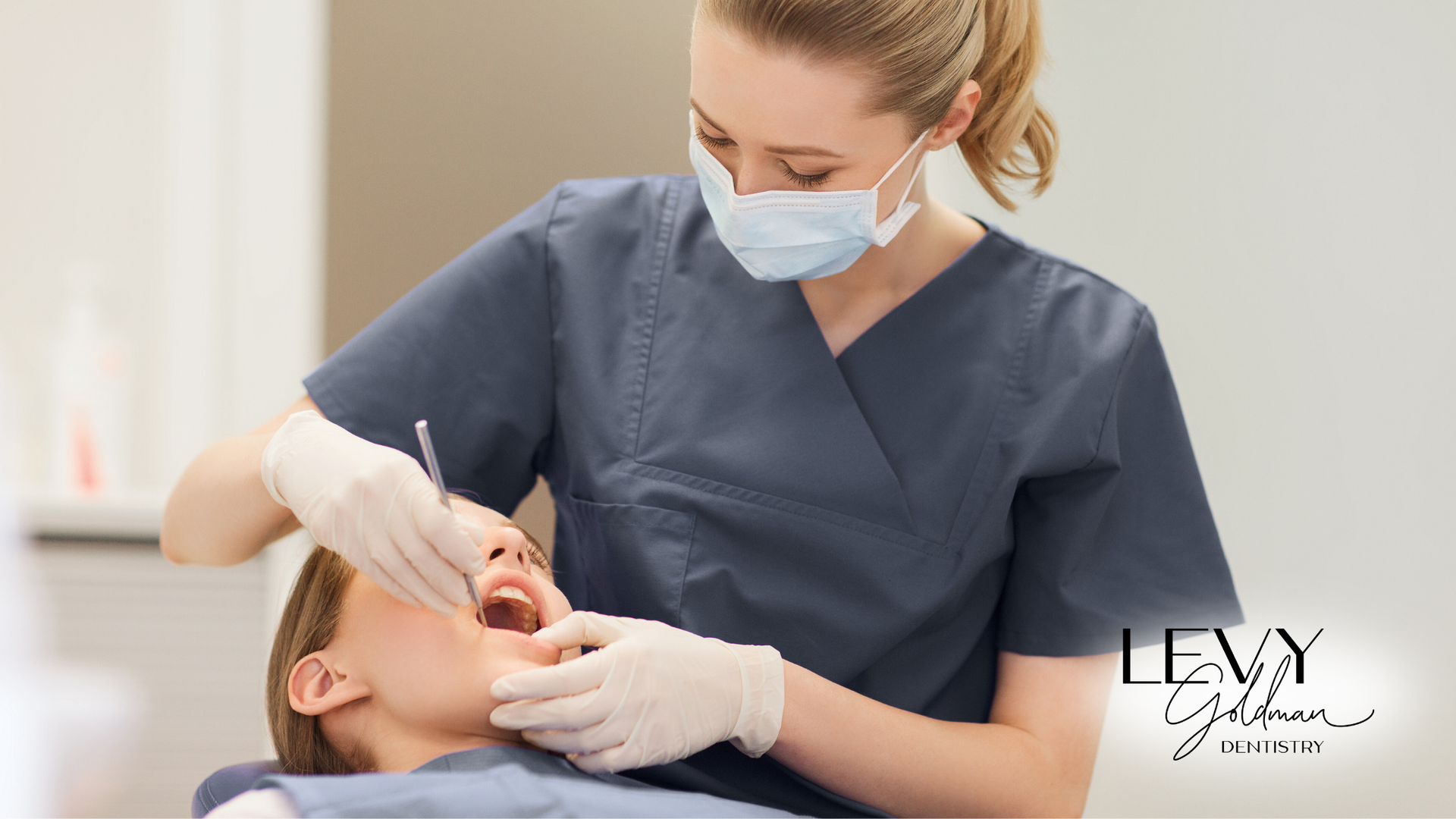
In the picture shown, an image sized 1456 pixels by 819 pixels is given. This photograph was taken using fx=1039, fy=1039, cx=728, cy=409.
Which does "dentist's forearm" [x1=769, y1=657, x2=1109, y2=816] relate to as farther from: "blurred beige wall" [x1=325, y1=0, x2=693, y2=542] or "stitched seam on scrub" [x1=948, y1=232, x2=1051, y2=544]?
"blurred beige wall" [x1=325, y1=0, x2=693, y2=542]

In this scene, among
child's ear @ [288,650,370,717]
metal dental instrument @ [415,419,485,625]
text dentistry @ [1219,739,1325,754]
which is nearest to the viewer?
metal dental instrument @ [415,419,485,625]

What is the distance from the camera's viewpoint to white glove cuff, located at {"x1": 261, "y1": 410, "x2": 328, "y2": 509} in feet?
3.52

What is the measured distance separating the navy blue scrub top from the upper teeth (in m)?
0.10

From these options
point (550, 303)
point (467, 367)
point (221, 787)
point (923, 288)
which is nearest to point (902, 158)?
point (923, 288)

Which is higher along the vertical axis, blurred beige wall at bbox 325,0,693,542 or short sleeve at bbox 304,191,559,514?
blurred beige wall at bbox 325,0,693,542

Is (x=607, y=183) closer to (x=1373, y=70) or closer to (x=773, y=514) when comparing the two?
(x=773, y=514)

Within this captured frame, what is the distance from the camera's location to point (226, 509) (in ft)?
3.79

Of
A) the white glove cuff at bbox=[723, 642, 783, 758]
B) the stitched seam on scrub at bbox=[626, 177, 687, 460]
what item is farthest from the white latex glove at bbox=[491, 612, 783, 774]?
the stitched seam on scrub at bbox=[626, 177, 687, 460]

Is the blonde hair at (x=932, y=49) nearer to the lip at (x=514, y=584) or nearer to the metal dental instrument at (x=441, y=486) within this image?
the metal dental instrument at (x=441, y=486)

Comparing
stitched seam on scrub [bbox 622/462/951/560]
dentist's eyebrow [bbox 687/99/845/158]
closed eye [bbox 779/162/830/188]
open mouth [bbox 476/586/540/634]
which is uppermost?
dentist's eyebrow [bbox 687/99/845/158]

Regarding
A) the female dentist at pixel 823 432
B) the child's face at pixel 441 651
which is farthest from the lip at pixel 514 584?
the female dentist at pixel 823 432

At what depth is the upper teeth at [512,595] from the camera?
1.19m

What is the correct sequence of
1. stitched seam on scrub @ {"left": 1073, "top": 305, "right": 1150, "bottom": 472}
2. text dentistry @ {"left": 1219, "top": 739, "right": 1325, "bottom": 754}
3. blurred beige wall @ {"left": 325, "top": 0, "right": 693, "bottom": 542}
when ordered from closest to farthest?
stitched seam on scrub @ {"left": 1073, "top": 305, "right": 1150, "bottom": 472} < text dentistry @ {"left": 1219, "top": 739, "right": 1325, "bottom": 754} < blurred beige wall @ {"left": 325, "top": 0, "right": 693, "bottom": 542}

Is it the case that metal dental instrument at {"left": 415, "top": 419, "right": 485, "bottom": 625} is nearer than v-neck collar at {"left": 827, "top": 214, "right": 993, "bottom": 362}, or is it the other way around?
metal dental instrument at {"left": 415, "top": 419, "right": 485, "bottom": 625}
